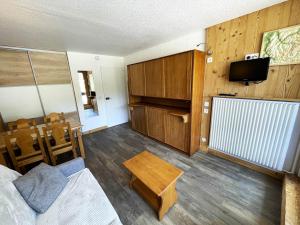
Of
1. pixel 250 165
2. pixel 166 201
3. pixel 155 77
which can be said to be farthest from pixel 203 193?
pixel 155 77

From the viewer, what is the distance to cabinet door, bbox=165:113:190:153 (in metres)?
2.61

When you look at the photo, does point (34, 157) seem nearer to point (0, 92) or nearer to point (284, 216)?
point (0, 92)

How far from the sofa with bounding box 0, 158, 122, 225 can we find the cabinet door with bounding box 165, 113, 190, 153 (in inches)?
71.9

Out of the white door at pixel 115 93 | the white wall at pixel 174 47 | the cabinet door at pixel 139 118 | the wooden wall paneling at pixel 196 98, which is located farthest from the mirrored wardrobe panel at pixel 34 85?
the wooden wall paneling at pixel 196 98

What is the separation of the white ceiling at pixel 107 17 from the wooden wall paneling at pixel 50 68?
0.56 meters

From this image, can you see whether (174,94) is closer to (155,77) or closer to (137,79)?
(155,77)

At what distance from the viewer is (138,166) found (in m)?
1.73

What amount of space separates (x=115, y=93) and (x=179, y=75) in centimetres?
286

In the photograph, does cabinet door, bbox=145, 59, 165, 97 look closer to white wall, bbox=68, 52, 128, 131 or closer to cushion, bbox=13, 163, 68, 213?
white wall, bbox=68, 52, 128, 131

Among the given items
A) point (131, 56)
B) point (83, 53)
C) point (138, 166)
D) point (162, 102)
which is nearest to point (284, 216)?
point (138, 166)

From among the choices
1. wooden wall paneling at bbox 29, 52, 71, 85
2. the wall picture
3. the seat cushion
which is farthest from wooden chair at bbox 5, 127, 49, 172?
the wall picture

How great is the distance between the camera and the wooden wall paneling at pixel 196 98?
2292 mm

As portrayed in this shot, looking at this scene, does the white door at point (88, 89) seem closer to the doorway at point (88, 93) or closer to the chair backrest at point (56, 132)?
the doorway at point (88, 93)

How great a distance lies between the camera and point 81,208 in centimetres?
119
